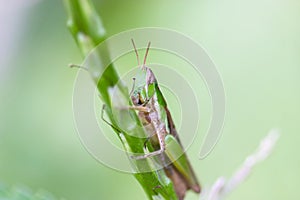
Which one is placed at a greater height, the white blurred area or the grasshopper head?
the white blurred area

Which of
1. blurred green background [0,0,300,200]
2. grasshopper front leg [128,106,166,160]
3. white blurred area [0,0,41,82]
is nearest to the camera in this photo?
grasshopper front leg [128,106,166,160]

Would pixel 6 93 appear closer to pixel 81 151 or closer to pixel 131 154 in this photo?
pixel 81 151

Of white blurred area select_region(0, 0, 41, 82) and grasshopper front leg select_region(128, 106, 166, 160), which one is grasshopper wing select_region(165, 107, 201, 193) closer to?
grasshopper front leg select_region(128, 106, 166, 160)

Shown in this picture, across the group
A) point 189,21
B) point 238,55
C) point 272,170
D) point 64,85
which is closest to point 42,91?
point 64,85

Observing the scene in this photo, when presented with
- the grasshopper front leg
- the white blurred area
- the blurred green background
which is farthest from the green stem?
the white blurred area

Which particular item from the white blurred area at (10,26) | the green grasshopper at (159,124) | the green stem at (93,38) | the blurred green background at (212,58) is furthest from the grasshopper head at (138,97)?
the white blurred area at (10,26)

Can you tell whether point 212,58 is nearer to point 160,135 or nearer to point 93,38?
point 160,135

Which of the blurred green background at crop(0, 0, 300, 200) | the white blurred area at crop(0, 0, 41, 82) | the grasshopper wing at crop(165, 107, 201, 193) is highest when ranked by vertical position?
the white blurred area at crop(0, 0, 41, 82)

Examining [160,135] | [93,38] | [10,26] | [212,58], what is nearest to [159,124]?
[160,135]
